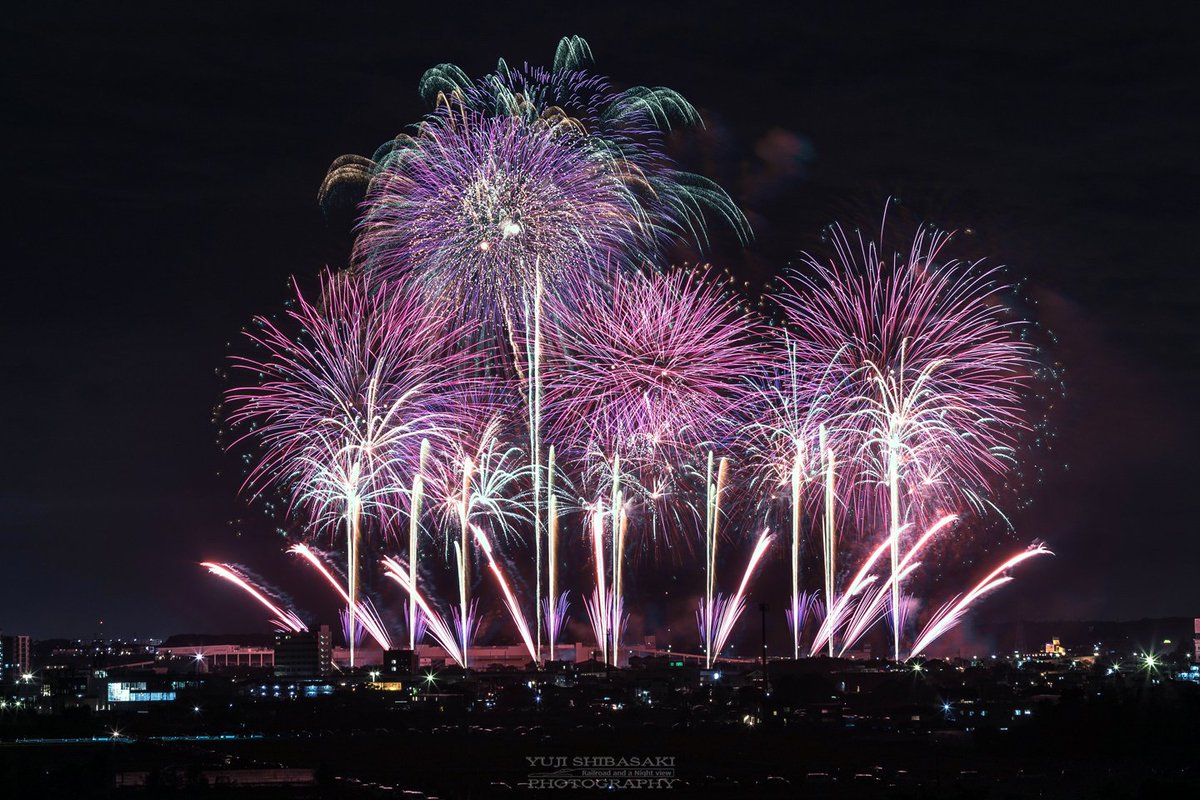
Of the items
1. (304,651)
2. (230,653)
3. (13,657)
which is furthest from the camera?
(230,653)

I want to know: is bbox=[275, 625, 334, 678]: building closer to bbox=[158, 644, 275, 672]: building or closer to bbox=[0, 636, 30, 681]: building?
bbox=[0, 636, 30, 681]: building

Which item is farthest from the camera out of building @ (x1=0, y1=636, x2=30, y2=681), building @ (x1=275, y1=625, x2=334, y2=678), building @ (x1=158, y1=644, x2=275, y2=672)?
building @ (x1=158, y1=644, x2=275, y2=672)

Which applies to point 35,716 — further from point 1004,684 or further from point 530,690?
point 1004,684

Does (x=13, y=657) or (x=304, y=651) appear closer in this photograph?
(x=304, y=651)

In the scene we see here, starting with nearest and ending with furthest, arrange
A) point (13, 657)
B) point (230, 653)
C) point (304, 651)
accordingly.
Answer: point (304, 651) < point (13, 657) < point (230, 653)

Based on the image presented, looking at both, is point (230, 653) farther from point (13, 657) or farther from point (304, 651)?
point (304, 651)

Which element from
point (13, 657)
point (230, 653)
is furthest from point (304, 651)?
point (13, 657)

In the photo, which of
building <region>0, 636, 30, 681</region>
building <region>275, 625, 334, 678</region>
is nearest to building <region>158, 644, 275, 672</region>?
building <region>0, 636, 30, 681</region>

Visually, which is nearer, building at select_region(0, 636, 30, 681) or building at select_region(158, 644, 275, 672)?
building at select_region(0, 636, 30, 681)

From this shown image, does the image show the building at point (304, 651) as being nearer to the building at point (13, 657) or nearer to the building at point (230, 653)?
the building at point (13, 657)
